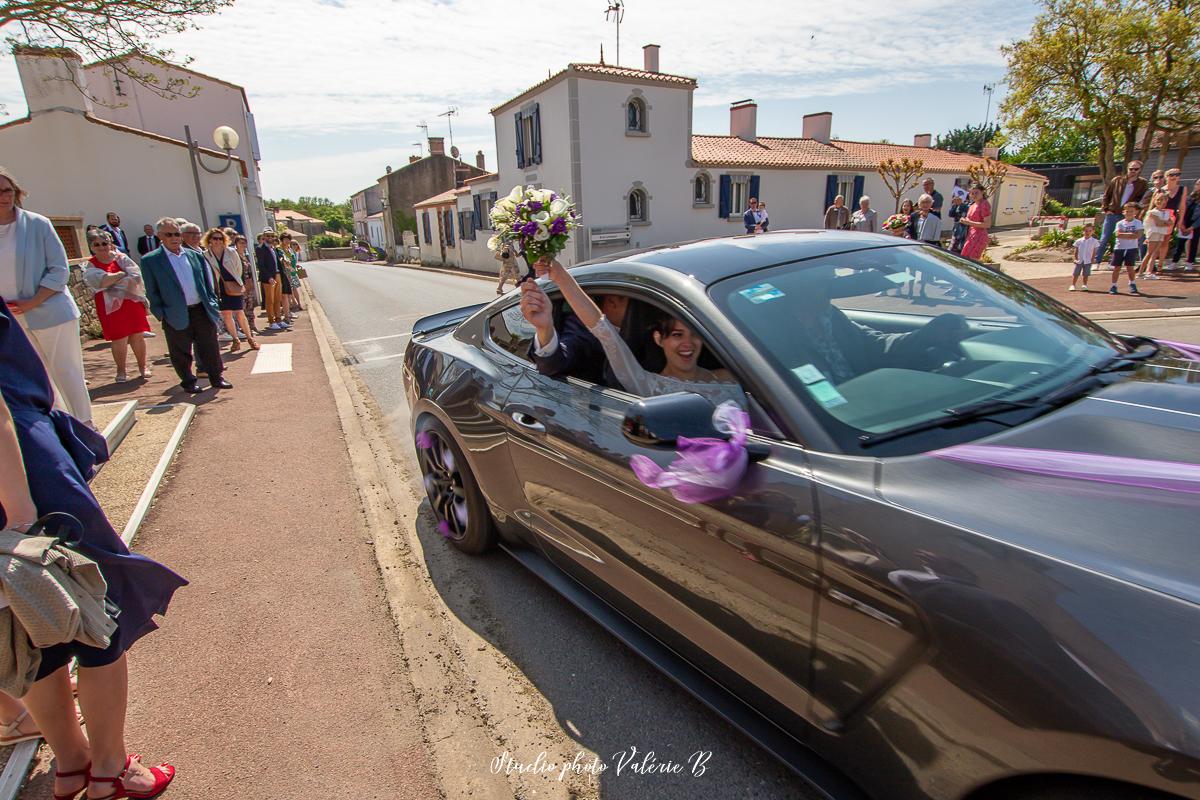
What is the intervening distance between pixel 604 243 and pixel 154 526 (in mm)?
19585

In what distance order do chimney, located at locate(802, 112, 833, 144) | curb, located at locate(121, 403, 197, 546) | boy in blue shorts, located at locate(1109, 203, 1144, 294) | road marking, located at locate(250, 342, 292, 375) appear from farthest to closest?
chimney, located at locate(802, 112, 833, 144) → boy in blue shorts, located at locate(1109, 203, 1144, 294) → road marking, located at locate(250, 342, 292, 375) → curb, located at locate(121, 403, 197, 546)

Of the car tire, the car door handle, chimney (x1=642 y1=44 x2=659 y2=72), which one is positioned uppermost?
chimney (x1=642 y1=44 x2=659 y2=72)

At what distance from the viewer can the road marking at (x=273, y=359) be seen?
7.83 m

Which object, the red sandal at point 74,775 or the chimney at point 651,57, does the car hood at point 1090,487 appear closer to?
the red sandal at point 74,775

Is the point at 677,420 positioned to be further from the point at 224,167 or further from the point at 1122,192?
the point at 224,167

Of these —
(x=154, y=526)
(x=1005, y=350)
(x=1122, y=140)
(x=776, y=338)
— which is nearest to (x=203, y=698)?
(x=154, y=526)

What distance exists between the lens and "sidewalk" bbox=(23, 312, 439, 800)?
6.63 ft

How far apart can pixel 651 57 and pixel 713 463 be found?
83.8 ft

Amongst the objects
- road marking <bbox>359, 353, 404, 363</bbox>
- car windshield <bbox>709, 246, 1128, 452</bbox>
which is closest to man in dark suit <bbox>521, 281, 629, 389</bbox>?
car windshield <bbox>709, 246, 1128, 452</bbox>

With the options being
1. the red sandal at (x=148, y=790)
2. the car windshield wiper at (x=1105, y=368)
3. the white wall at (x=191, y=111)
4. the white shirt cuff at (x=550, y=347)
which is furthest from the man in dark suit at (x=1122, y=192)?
the white wall at (x=191, y=111)

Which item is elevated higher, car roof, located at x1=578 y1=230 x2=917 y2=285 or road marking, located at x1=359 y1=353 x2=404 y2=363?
car roof, located at x1=578 y1=230 x2=917 y2=285

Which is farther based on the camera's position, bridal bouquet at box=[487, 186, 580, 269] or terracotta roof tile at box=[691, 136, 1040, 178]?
terracotta roof tile at box=[691, 136, 1040, 178]

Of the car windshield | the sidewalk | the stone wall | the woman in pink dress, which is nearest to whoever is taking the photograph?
the car windshield

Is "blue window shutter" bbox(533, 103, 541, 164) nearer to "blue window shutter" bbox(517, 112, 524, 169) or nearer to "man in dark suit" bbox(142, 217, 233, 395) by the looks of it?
"blue window shutter" bbox(517, 112, 524, 169)
